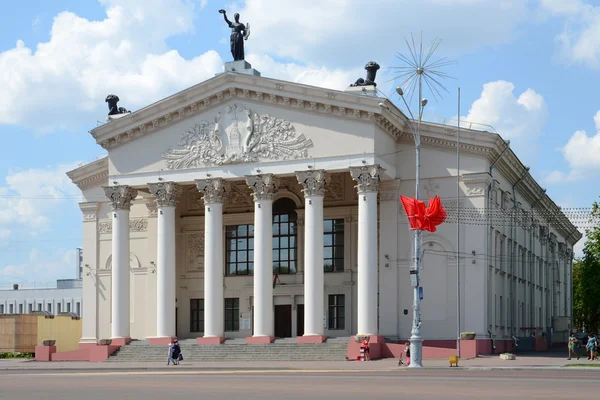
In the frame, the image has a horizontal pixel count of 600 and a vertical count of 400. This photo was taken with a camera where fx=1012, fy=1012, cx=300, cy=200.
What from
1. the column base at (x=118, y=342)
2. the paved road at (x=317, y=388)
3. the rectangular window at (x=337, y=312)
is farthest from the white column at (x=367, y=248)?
the paved road at (x=317, y=388)

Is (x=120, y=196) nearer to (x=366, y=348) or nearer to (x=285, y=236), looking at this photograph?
(x=285, y=236)

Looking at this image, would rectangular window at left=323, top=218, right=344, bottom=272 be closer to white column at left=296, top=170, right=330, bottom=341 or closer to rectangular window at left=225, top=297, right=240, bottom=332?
white column at left=296, top=170, right=330, bottom=341

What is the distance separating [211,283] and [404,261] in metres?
9.97

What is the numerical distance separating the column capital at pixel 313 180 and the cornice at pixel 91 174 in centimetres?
1379

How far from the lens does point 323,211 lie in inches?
2163

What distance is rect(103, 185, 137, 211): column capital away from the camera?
180ft

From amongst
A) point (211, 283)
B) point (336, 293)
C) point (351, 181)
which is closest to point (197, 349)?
point (211, 283)

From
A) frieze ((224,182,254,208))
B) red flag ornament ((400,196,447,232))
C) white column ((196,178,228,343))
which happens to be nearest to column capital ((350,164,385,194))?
red flag ornament ((400,196,447,232))

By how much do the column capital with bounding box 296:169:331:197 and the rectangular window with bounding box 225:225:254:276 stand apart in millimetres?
8108

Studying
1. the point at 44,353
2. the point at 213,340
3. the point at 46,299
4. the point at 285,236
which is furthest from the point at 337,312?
the point at 46,299

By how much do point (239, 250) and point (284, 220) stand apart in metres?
3.37

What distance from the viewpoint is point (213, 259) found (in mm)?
52156

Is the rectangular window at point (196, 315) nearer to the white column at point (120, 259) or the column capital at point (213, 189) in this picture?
the white column at point (120, 259)

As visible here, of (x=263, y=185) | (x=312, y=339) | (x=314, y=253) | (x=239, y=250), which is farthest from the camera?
(x=239, y=250)
